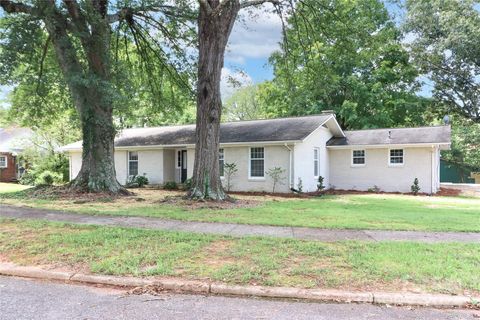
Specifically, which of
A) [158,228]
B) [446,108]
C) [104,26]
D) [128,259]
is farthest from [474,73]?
[128,259]

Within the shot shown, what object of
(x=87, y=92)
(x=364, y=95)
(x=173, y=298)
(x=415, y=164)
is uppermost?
(x=364, y=95)

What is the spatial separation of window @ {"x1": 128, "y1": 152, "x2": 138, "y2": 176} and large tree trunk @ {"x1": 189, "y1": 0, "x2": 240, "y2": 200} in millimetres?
10558

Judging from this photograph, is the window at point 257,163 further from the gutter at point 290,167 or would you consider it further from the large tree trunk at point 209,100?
the large tree trunk at point 209,100

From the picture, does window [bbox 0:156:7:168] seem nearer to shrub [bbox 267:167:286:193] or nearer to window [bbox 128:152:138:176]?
window [bbox 128:152:138:176]

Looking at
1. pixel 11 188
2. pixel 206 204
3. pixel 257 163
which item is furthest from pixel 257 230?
pixel 11 188

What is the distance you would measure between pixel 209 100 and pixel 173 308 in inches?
410

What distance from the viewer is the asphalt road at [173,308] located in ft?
13.7

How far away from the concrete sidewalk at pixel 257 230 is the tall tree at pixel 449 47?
81.5 ft

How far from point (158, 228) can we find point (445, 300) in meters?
5.77

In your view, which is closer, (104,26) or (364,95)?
(104,26)

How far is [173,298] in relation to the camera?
4695mm

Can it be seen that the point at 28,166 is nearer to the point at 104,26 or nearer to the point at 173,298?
the point at 104,26

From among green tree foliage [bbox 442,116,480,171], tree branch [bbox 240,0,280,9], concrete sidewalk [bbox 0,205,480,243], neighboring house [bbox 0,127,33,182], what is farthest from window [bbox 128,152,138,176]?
green tree foliage [bbox 442,116,480,171]

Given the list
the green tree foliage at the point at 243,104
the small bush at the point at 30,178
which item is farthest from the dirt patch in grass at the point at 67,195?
the green tree foliage at the point at 243,104
